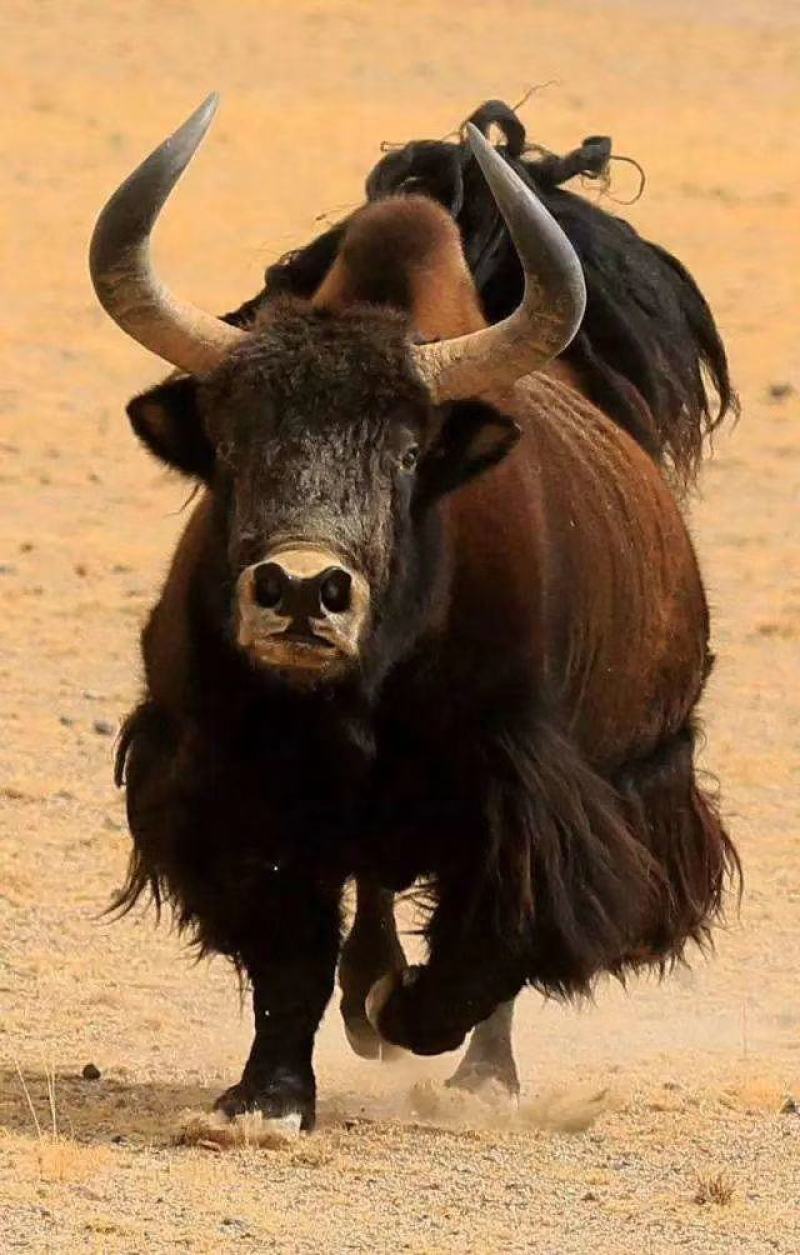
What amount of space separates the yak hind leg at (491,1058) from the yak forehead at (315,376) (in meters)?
1.77

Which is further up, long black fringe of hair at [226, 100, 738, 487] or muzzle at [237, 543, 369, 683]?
long black fringe of hair at [226, 100, 738, 487]

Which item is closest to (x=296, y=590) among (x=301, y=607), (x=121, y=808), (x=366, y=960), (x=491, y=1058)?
(x=301, y=607)

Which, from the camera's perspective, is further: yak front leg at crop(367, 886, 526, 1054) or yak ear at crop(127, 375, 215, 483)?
yak front leg at crop(367, 886, 526, 1054)

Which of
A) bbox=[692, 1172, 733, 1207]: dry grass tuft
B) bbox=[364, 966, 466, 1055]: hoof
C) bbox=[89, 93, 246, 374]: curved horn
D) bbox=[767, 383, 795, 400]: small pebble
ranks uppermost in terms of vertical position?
bbox=[767, 383, 795, 400]: small pebble

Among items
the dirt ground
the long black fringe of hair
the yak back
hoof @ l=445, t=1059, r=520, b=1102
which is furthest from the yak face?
hoof @ l=445, t=1059, r=520, b=1102

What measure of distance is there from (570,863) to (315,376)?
1.16 meters

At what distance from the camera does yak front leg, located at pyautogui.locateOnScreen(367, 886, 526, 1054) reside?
6582mm

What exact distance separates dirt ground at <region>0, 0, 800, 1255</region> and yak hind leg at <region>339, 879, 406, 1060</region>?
0.36 ft

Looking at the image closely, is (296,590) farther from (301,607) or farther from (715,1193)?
(715,1193)

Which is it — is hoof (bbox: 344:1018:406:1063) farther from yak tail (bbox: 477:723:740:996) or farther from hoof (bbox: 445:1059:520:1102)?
yak tail (bbox: 477:723:740:996)

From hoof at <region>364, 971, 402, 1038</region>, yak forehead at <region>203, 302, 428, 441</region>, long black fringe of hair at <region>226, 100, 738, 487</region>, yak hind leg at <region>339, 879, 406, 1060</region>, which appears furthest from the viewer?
long black fringe of hair at <region>226, 100, 738, 487</region>

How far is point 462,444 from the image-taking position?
6.37 metres

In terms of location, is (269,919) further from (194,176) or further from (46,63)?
(46,63)

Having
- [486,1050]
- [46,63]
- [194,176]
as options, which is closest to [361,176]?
[194,176]
